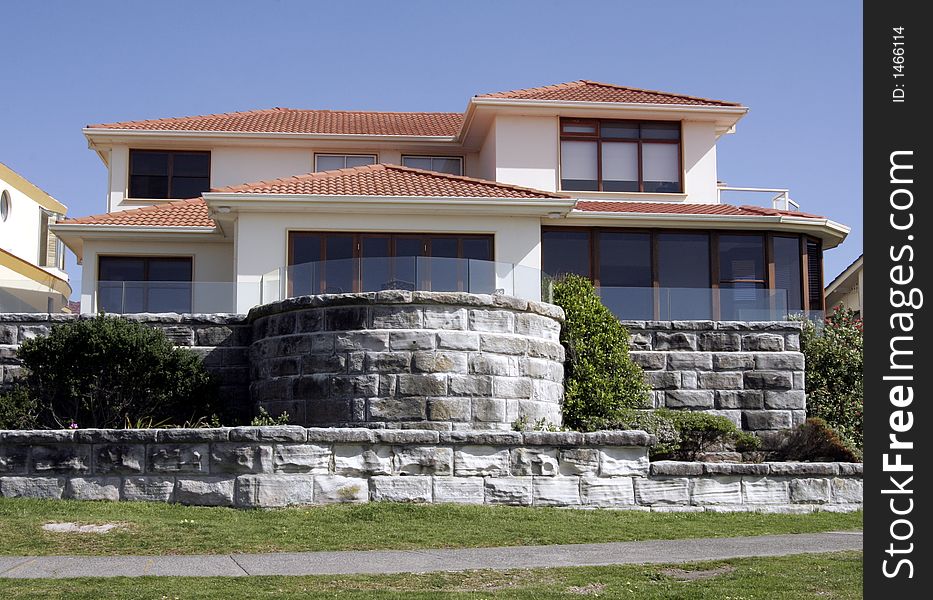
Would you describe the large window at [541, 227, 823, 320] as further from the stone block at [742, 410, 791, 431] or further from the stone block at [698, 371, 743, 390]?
the stone block at [742, 410, 791, 431]

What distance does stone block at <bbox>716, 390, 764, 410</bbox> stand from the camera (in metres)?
19.4

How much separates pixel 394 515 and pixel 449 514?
2.17 ft

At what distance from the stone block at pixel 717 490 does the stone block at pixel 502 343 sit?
11.2 ft

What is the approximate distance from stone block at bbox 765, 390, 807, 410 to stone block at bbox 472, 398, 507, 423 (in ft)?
18.6

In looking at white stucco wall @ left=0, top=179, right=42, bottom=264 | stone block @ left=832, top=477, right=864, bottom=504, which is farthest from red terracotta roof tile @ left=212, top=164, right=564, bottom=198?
white stucco wall @ left=0, top=179, right=42, bottom=264

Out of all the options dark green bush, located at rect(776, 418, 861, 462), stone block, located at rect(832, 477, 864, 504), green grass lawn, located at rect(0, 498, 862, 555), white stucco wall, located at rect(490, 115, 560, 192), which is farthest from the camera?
white stucco wall, located at rect(490, 115, 560, 192)

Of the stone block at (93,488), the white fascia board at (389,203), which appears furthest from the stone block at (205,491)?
the white fascia board at (389,203)

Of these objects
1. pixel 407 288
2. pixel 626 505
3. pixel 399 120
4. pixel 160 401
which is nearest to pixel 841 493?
pixel 626 505

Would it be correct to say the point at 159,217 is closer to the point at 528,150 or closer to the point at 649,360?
the point at 528,150

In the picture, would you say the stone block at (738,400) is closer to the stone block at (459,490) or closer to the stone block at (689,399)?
the stone block at (689,399)

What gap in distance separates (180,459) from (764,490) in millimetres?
7849

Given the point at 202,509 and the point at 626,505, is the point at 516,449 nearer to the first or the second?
the point at 626,505

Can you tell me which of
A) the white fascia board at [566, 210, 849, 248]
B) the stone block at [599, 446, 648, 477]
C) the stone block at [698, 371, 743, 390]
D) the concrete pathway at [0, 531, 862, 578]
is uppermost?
the white fascia board at [566, 210, 849, 248]

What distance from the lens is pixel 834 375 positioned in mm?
20141
